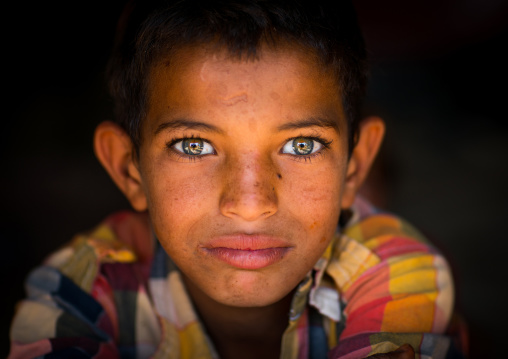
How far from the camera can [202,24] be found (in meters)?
1.11

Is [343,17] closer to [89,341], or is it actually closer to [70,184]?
[89,341]

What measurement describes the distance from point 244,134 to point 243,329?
2.27 feet

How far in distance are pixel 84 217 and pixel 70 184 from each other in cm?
24

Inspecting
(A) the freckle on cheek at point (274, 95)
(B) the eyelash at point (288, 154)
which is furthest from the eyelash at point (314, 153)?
(A) the freckle on cheek at point (274, 95)

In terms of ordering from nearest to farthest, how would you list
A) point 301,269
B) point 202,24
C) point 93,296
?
1. point 202,24
2. point 301,269
3. point 93,296

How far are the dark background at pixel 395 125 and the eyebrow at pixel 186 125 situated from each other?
1.40m

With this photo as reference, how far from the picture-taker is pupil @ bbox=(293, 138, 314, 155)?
3.88 ft

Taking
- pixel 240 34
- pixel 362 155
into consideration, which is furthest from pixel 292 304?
pixel 240 34

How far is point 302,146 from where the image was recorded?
119cm

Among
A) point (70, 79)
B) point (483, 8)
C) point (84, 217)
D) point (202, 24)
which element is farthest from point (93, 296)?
point (483, 8)

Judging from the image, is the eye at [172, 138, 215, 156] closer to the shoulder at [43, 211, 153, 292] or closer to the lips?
the lips

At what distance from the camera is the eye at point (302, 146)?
3.86 ft

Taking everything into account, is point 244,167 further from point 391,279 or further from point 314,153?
point 391,279

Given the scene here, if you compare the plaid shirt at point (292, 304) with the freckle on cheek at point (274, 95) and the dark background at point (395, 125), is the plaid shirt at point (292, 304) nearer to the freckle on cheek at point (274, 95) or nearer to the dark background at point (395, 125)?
the freckle on cheek at point (274, 95)
